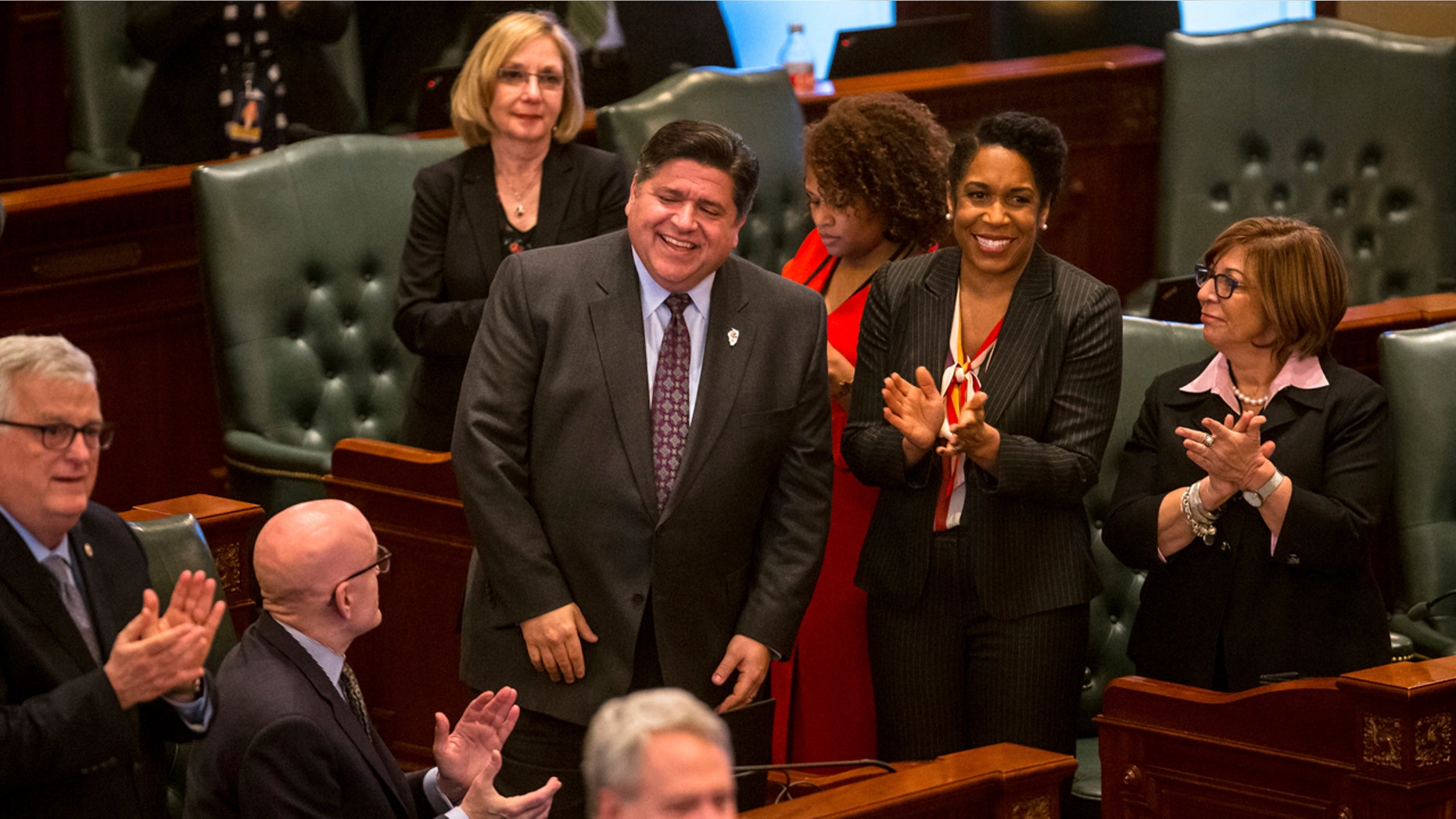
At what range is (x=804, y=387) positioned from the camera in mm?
2604

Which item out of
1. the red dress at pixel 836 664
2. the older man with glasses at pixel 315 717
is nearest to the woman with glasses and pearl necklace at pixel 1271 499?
the red dress at pixel 836 664

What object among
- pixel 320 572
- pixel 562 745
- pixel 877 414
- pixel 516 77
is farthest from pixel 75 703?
pixel 516 77

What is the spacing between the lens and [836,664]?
10.0ft

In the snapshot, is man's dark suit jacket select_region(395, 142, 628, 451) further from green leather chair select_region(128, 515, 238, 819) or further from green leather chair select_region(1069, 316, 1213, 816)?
green leather chair select_region(1069, 316, 1213, 816)

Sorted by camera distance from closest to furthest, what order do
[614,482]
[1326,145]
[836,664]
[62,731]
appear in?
[62,731] → [614,482] → [836,664] → [1326,145]

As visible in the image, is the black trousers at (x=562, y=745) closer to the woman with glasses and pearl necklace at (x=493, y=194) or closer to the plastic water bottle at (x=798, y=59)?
the woman with glasses and pearl necklace at (x=493, y=194)

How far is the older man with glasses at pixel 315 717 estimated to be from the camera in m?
2.11

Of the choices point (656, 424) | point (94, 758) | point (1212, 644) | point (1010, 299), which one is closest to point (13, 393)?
point (94, 758)

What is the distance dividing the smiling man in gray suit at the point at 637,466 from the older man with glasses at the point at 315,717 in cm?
24

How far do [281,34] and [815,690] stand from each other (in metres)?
2.15

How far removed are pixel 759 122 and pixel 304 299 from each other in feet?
3.78

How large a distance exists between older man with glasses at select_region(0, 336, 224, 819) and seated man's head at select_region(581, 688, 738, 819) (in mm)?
557

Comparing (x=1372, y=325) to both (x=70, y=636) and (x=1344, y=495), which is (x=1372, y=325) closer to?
(x=1344, y=495)

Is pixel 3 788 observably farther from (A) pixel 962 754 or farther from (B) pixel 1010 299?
(B) pixel 1010 299
